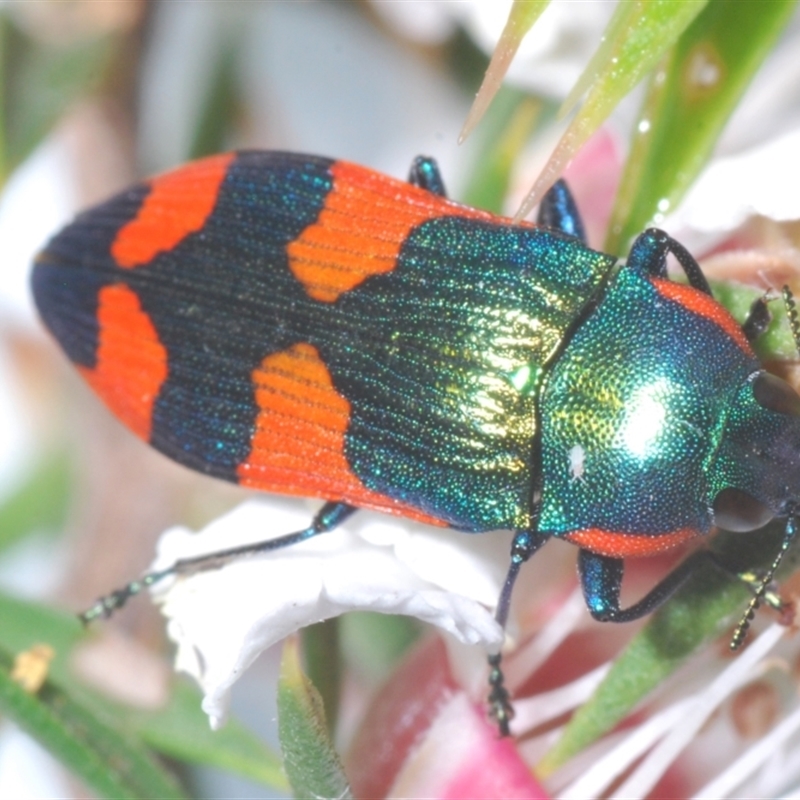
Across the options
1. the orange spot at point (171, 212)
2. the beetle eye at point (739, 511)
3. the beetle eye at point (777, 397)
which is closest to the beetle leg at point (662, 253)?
the beetle eye at point (777, 397)

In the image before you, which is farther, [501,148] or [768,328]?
[501,148]

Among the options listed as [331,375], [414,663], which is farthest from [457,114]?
[414,663]

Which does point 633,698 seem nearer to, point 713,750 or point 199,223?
point 713,750

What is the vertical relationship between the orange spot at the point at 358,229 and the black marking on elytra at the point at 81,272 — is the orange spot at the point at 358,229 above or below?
above

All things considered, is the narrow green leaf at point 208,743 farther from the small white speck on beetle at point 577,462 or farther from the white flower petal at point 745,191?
the white flower petal at point 745,191

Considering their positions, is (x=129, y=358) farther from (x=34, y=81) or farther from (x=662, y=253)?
(x=662, y=253)

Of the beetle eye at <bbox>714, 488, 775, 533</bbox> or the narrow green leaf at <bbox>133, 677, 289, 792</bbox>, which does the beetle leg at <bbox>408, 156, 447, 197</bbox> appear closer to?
the beetle eye at <bbox>714, 488, 775, 533</bbox>

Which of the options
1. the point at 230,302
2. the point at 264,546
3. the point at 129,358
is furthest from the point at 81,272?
the point at 264,546
